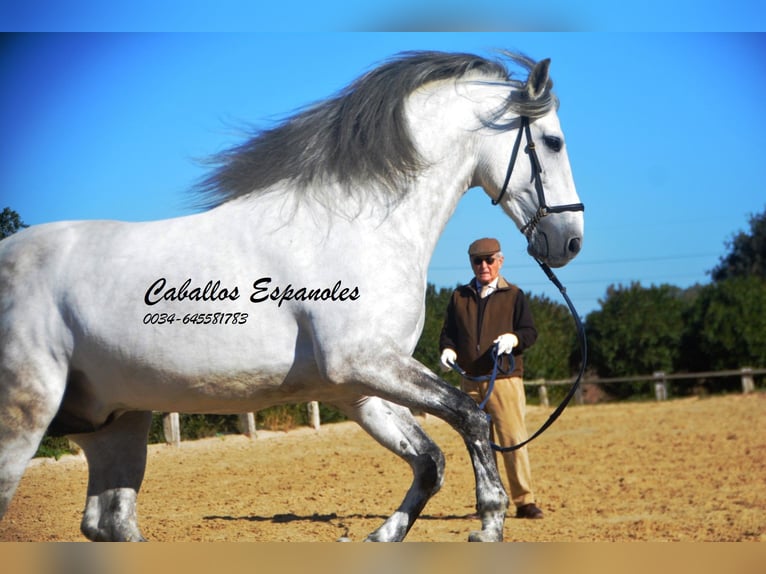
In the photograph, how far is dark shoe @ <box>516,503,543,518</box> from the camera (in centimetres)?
582

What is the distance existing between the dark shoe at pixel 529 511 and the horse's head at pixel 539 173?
2.56 meters

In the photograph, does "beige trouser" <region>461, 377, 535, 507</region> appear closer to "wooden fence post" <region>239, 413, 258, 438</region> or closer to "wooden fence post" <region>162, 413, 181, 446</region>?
"wooden fence post" <region>162, 413, 181, 446</region>

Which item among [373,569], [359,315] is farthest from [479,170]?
[373,569]

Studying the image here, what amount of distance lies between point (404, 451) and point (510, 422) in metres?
2.09

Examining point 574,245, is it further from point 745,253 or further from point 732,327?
point 745,253

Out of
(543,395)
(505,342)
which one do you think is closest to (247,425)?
(505,342)

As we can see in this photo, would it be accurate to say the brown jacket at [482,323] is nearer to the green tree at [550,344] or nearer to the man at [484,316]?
the man at [484,316]

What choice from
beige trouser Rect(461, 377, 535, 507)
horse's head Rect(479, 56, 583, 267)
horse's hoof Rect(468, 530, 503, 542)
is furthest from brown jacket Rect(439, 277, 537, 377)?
horse's hoof Rect(468, 530, 503, 542)

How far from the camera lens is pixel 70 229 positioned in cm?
388

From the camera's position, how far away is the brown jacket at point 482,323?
5387 millimetres

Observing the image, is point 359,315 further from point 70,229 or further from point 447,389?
point 70,229

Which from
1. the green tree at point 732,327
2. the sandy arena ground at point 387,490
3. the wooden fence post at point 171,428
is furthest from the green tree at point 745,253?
the wooden fence post at point 171,428

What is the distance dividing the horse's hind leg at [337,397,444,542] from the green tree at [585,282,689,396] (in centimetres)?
1516

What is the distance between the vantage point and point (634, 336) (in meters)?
18.4
